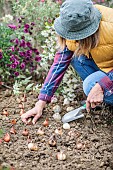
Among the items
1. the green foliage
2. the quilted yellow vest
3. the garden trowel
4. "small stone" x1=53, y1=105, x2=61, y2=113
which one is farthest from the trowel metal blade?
the green foliage

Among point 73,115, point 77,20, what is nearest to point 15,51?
point 73,115

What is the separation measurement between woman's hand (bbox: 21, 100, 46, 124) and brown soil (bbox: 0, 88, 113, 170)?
4cm

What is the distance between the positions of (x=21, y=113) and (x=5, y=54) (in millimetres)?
568

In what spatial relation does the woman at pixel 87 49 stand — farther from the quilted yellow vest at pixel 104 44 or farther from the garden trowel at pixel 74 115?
the garden trowel at pixel 74 115

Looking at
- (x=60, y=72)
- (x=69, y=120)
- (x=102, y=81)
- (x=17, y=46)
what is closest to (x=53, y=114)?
(x=69, y=120)

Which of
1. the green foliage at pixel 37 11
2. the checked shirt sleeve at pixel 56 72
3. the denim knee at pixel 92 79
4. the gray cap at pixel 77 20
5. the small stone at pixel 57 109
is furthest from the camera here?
the green foliage at pixel 37 11

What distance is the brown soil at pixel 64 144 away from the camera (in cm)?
223

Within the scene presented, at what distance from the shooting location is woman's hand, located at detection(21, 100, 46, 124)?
2.67 metres

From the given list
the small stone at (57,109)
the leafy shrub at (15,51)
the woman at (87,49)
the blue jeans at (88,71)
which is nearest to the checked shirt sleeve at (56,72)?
the woman at (87,49)

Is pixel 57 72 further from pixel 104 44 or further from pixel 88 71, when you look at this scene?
pixel 104 44

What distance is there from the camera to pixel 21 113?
281cm

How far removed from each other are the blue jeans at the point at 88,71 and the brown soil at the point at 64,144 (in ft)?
0.69

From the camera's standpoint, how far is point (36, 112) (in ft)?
8.84

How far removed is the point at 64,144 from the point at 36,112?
337 mm
